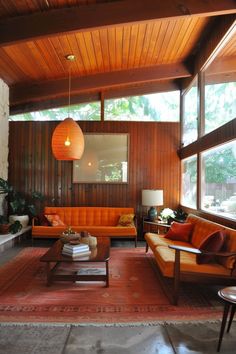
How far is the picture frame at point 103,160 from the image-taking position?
6.75 metres

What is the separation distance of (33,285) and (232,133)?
3.29 m

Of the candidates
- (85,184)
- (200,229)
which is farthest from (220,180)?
(85,184)

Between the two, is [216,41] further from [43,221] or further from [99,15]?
[43,221]

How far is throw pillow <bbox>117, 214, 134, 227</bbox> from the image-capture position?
5.98 m

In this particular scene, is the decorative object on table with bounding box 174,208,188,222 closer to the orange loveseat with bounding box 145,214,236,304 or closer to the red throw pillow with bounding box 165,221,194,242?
the red throw pillow with bounding box 165,221,194,242

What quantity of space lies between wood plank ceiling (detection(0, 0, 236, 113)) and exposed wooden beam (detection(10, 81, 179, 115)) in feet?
0.08

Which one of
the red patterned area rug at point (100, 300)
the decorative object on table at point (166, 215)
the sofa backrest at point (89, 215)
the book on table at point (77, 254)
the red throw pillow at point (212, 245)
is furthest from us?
the sofa backrest at point (89, 215)

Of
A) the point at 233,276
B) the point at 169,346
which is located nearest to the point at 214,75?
the point at 233,276

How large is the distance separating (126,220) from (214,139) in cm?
252

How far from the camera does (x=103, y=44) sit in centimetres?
491

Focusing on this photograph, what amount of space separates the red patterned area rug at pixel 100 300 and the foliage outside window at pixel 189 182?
223 centimetres

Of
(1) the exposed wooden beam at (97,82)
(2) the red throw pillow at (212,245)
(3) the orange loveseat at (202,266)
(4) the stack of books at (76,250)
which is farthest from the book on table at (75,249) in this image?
(1) the exposed wooden beam at (97,82)

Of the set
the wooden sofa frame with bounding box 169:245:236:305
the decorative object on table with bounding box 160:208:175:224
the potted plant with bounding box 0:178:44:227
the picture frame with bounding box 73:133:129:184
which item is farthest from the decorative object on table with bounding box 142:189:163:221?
the wooden sofa frame with bounding box 169:245:236:305

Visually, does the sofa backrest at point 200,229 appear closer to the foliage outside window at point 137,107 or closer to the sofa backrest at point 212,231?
the sofa backrest at point 212,231
